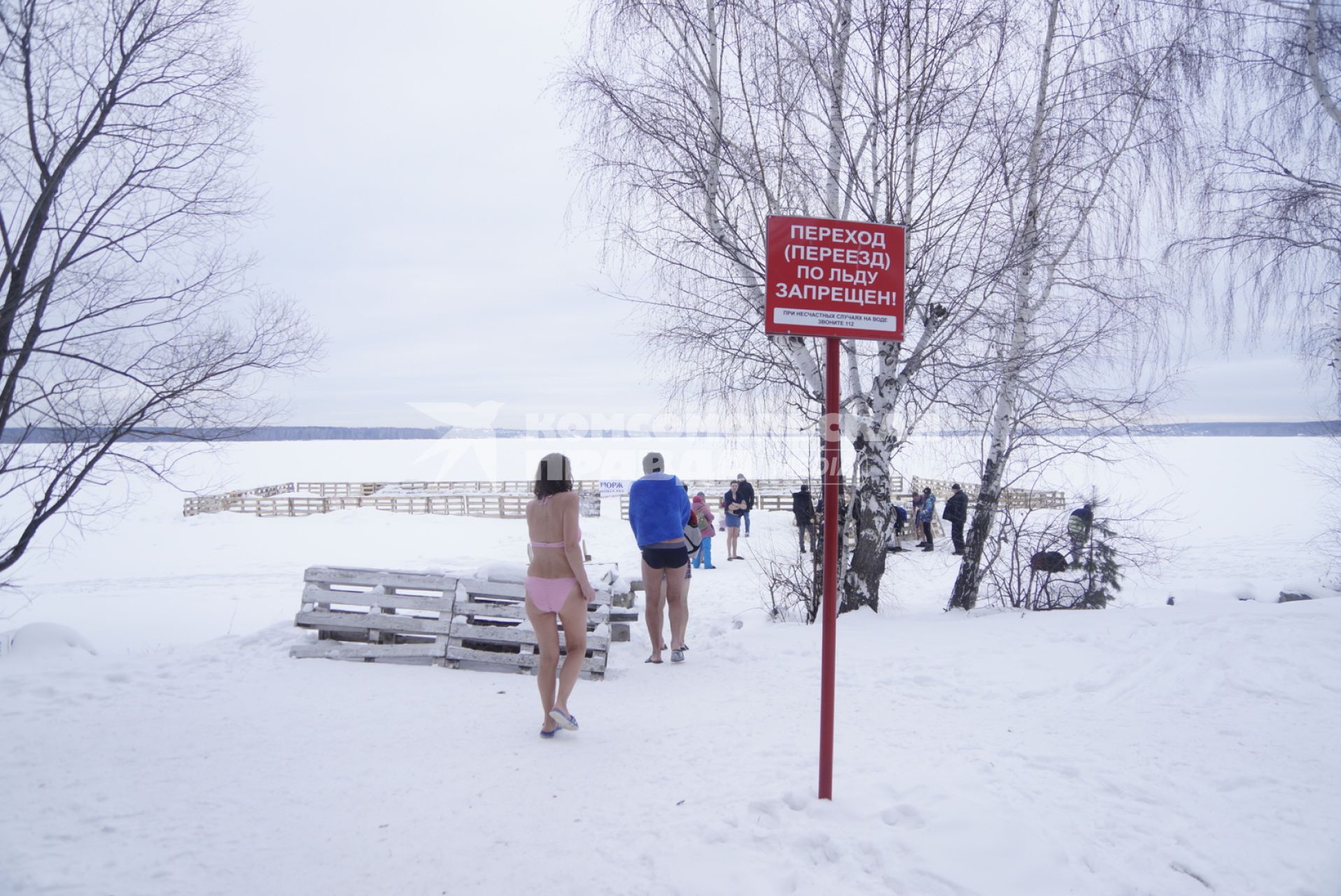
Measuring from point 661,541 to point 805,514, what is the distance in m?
7.98

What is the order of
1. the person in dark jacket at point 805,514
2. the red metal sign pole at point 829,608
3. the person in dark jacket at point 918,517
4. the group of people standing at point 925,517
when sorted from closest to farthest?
the red metal sign pole at point 829,608, the person in dark jacket at point 805,514, the group of people standing at point 925,517, the person in dark jacket at point 918,517

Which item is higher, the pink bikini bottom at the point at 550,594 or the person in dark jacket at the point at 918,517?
the pink bikini bottom at the point at 550,594

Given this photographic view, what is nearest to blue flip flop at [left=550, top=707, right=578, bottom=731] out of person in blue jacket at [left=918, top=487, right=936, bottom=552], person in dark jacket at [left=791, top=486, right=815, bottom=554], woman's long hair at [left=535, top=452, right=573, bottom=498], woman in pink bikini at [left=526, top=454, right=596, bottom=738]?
woman in pink bikini at [left=526, top=454, right=596, bottom=738]

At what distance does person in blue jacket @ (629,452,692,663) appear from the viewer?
621 cm

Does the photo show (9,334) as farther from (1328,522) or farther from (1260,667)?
(1328,522)

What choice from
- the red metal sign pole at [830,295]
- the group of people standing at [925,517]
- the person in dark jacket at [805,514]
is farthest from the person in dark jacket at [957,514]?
the red metal sign pole at [830,295]

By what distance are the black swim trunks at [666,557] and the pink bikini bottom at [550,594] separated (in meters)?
1.85

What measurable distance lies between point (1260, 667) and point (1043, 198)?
4817 mm

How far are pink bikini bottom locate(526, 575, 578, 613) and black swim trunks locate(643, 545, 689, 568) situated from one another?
1.85 metres

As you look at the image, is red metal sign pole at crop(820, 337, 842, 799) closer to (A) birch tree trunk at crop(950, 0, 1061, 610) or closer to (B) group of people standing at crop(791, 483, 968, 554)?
(A) birch tree trunk at crop(950, 0, 1061, 610)

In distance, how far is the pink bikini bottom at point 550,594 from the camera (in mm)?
4406

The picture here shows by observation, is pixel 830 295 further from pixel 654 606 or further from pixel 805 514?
pixel 805 514

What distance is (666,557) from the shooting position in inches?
245

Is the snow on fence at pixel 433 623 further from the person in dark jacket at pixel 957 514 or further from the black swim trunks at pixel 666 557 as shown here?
the person in dark jacket at pixel 957 514
